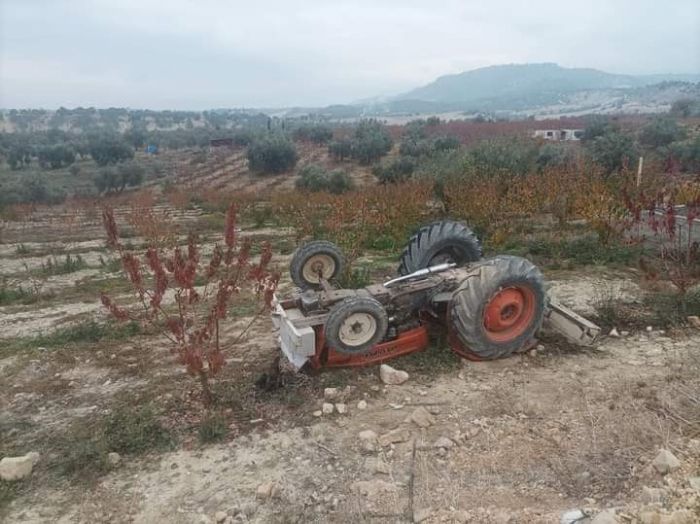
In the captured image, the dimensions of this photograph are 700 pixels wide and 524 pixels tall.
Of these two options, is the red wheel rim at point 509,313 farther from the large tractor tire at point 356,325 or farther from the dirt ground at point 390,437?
the large tractor tire at point 356,325

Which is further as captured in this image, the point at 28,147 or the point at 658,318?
the point at 28,147

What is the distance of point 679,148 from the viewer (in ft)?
85.8

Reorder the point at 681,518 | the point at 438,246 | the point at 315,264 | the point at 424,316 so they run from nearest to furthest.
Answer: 1. the point at 681,518
2. the point at 424,316
3. the point at 315,264
4. the point at 438,246

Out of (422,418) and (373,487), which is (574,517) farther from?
(422,418)

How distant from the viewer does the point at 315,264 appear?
6375 mm

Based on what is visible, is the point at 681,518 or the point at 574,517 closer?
the point at 681,518

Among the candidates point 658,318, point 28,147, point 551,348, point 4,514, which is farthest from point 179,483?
point 28,147

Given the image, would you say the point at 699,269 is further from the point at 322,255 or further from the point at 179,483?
the point at 179,483

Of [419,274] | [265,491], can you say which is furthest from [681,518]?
[419,274]

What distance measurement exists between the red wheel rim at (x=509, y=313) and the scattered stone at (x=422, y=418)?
120cm

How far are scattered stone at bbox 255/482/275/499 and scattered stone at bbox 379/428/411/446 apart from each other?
95cm

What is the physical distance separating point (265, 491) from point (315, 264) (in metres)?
3.04

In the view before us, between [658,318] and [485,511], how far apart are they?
4.12 m

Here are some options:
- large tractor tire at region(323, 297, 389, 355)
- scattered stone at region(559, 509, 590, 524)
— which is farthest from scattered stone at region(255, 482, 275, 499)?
scattered stone at region(559, 509, 590, 524)
